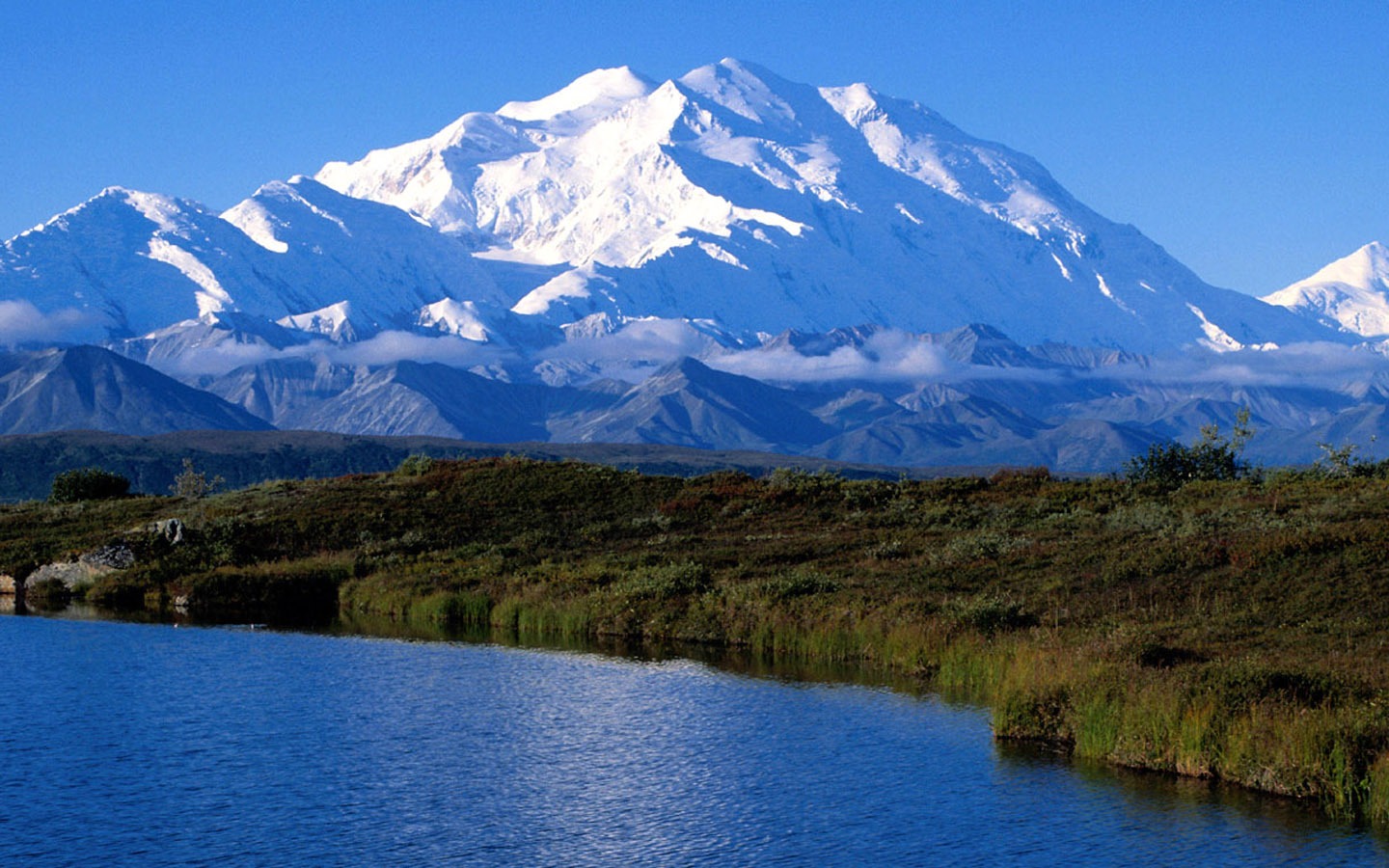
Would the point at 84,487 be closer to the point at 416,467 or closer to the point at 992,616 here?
the point at 416,467

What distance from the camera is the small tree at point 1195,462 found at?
94938mm

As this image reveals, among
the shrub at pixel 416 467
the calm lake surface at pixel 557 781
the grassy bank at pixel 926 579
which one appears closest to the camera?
the calm lake surface at pixel 557 781

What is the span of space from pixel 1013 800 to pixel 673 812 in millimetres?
7446

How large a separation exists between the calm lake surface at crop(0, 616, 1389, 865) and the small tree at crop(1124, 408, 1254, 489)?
53.1m

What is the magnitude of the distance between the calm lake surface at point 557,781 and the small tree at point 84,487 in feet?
191

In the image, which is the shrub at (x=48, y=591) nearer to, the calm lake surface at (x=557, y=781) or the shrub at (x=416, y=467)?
the calm lake surface at (x=557, y=781)

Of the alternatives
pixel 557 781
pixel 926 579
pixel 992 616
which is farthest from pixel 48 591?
pixel 557 781

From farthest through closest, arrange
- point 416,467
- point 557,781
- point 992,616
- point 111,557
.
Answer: point 416,467
point 111,557
point 992,616
point 557,781

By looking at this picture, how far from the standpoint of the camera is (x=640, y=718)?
43062 millimetres

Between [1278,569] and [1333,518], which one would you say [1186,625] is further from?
[1333,518]

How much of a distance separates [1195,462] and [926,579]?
44.8m

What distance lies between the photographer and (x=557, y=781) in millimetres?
36250

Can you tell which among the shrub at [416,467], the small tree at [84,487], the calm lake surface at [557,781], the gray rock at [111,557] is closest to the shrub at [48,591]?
the gray rock at [111,557]

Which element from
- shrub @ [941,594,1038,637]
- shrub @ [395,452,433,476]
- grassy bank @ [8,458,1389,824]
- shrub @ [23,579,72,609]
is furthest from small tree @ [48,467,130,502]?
shrub @ [941,594,1038,637]
